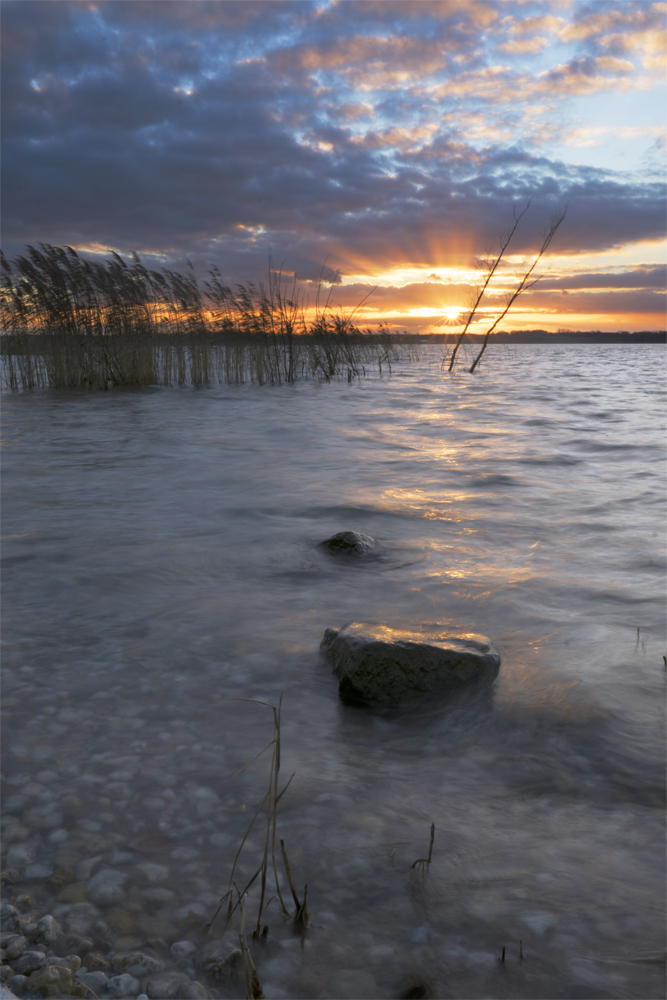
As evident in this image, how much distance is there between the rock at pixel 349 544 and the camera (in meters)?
4.49

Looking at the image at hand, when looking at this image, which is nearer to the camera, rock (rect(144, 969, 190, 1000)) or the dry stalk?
rock (rect(144, 969, 190, 1000))

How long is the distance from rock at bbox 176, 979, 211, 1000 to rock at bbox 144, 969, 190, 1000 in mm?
12

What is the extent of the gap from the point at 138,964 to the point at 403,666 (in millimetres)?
1493

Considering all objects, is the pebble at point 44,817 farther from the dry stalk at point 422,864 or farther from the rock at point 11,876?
the dry stalk at point 422,864

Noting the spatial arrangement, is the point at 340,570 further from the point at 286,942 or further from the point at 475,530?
the point at 286,942

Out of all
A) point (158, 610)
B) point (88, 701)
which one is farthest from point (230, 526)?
point (88, 701)

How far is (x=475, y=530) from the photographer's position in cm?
516

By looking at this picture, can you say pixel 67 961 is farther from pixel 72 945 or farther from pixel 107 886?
pixel 107 886

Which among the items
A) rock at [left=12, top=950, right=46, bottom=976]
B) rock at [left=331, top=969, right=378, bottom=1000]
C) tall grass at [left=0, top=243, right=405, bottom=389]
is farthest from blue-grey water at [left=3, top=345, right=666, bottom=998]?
tall grass at [left=0, top=243, right=405, bottom=389]

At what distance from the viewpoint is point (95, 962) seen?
1.46 metres

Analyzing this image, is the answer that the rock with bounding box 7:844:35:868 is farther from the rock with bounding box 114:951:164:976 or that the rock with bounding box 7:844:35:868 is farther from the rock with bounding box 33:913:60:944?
the rock with bounding box 114:951:164:976

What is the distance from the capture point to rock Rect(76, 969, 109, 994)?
141 centimetres

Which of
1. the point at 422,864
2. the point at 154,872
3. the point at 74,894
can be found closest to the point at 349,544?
the point at 422,864

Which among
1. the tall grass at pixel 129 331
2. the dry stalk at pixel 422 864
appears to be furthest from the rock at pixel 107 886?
the tall grass at pixel 129 331
